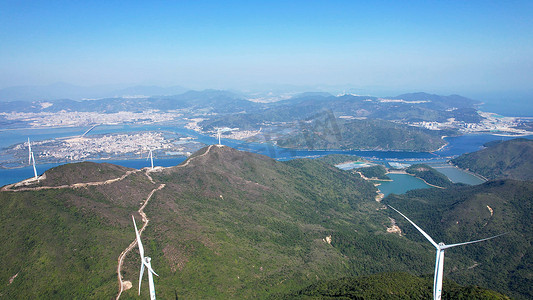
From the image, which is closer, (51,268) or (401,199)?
(51,268)

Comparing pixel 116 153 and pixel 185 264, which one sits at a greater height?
pixel 185 264

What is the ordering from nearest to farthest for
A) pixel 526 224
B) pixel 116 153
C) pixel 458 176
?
pixel 526 224 < pixel 458 176 < pixel 116 153

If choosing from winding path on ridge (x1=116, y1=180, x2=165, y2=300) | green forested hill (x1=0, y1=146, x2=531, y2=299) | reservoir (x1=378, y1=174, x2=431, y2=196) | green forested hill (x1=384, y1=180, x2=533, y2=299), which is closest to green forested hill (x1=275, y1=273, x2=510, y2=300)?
green forested hill (x1=0, y1=146, x2=531, y2=299)

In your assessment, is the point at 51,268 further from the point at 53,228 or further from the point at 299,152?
the point at 299,152

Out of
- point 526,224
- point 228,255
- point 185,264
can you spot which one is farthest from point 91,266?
point 526,224

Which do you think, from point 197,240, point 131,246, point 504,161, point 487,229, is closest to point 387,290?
point 197,240

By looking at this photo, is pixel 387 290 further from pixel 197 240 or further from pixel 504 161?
pixel 504 161
